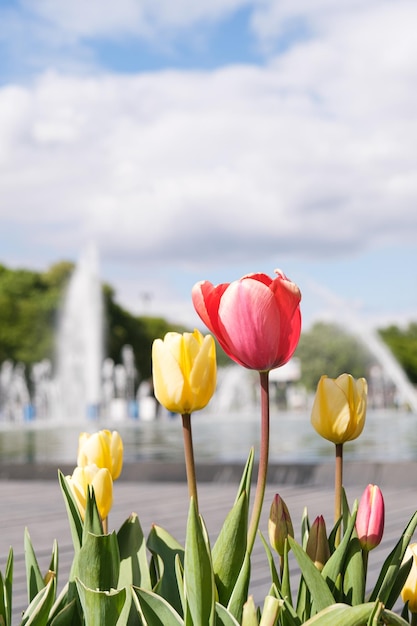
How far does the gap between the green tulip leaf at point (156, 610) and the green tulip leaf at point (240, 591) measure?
9 cm

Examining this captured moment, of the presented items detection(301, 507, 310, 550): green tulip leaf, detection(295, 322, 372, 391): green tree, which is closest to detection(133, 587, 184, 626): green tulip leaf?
detection(301, 507, 310, 550): green tulip leaf

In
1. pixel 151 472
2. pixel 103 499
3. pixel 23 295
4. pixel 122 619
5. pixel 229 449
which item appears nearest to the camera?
pixel 122 619

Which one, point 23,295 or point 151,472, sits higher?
point 23,295

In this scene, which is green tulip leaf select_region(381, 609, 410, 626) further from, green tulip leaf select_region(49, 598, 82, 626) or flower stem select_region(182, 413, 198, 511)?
green tulip leaf select_region(49, 598, 82, 626)

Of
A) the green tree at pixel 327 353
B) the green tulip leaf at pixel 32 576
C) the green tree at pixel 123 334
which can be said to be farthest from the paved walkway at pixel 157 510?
the green tree at pixel 327 353

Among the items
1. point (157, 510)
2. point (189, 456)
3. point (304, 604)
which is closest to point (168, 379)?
point (189, 456)

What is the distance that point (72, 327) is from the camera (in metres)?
49.7

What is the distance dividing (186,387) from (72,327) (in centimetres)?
4856

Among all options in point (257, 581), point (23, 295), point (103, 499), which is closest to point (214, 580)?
point (103, 499)

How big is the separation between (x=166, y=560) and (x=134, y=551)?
6cm

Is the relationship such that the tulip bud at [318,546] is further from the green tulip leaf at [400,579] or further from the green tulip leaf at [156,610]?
the green tulip leaf at [156,610]

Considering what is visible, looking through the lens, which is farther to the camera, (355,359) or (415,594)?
(355,359)

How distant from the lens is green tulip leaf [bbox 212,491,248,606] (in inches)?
63.7

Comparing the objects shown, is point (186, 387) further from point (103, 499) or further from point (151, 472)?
point (151, 472)
